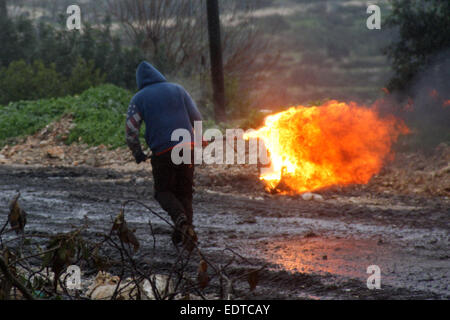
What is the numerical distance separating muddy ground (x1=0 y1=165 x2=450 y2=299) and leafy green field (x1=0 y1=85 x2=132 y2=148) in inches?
119

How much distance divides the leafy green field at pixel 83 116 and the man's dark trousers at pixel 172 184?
7771 millimetres

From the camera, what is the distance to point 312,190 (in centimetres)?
976

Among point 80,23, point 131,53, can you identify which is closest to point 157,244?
point 131,53

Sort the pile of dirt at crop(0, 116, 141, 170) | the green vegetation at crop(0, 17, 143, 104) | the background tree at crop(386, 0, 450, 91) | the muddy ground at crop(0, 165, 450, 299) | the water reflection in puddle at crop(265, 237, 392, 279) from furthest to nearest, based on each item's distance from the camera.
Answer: the green vegetation at crop(0, 17, 143, 104)
the background tree at crop(386, 0, 450, 91)
the pile of dirt at crop(0, 116, 141, 170)
the water reflection in puddle at crop(265, 237, 392, 279)
the muddy ground at crop(0, 165, 450, 299)

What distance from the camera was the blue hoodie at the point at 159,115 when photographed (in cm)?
636

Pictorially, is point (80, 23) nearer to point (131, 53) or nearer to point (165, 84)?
point (131, 53)

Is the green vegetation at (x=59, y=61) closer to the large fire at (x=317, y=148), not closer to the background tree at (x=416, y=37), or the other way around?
the background tree at (x=416, y=37)

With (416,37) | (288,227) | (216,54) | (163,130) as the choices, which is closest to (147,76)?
(163,130)

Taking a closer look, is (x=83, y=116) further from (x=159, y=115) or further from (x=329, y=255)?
(x=329, y=255)

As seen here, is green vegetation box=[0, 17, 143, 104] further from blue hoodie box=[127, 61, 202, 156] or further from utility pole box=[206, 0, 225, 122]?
blue hoodie box=[127, 61, 202, 156]

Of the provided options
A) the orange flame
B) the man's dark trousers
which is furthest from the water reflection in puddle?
the orange flame

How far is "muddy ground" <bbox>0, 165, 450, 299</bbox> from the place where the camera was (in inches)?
208

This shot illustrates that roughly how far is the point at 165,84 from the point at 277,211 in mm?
2925

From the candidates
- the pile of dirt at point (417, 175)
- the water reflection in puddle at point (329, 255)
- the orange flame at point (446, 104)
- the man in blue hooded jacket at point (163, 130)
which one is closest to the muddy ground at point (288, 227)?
the water reflection in puddle at point (329, 255)
